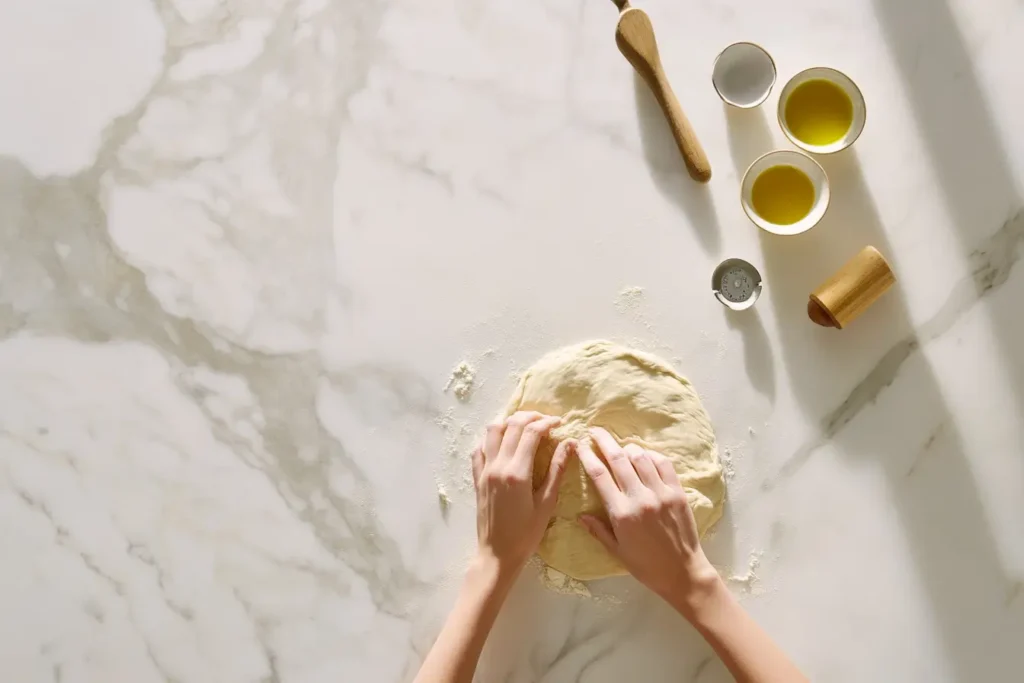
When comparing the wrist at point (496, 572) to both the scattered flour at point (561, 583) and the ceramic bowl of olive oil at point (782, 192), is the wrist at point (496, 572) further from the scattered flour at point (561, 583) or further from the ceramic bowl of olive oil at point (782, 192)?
the ceramic bowl of olive oil at point (782, 192)

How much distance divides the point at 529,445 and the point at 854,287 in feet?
1.71

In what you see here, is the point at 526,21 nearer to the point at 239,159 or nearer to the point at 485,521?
the point at 239,159

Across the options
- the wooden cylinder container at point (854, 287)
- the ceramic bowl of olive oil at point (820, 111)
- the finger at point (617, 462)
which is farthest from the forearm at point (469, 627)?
the ceramic bowl of olive oil at point (820, 111)

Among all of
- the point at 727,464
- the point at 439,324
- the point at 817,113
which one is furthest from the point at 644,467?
the point at 817,113

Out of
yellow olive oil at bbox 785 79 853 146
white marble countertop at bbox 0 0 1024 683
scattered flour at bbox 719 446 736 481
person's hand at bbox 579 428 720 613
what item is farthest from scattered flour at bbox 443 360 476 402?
yellow olive oil at bbox 785 79 853 146

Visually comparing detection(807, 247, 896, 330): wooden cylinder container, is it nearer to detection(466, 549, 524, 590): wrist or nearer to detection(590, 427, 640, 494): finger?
detection(590, 427, 640, 494): finger

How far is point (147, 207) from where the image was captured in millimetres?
1368

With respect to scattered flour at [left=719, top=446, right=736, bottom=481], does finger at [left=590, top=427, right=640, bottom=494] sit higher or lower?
higher

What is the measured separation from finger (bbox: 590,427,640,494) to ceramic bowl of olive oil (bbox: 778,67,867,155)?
0.53 m

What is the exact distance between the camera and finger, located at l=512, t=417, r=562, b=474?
118 centimetres

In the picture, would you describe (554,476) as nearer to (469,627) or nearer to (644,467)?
(644,467)

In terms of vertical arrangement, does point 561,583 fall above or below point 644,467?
below

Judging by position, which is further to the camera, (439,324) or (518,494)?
(439,324)

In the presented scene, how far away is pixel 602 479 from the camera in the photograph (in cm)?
117
